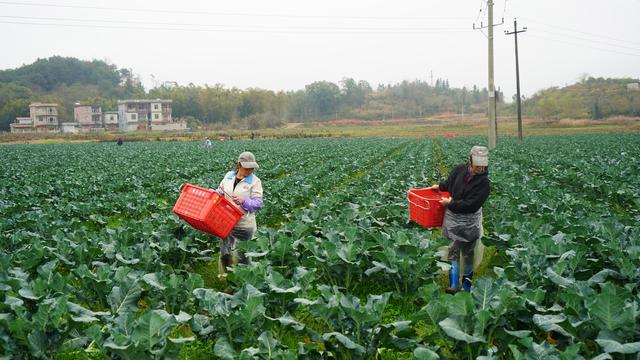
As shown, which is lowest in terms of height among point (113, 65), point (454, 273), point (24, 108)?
point (454, 273)

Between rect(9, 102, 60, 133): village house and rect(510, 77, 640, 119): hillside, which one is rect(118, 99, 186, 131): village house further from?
rect(510, 77, 640, 119): hillside

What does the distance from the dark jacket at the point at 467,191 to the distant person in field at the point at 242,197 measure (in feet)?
7.64

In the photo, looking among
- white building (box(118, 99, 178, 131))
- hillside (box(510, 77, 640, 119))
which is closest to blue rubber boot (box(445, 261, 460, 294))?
white building (box(118, 99, 178, 131))

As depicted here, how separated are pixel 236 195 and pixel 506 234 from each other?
140 inches

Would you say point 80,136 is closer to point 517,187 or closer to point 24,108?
point 24,108

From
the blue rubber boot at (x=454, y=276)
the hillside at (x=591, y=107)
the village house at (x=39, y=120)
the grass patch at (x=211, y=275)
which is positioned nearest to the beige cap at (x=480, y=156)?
the blue rubber boot at (x=454, y=276)

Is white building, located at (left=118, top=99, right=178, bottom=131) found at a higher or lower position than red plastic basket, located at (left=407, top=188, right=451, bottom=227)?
higher

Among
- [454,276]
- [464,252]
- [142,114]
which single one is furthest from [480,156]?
[142,114]

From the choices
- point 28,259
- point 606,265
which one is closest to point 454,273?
point 606,265

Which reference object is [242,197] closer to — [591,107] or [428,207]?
[428,207]

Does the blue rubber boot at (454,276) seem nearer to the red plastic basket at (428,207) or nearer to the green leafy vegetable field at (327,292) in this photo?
the green leafy vegetable field at (327,292)

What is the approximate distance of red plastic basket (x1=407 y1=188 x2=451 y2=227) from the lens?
21.4 ft

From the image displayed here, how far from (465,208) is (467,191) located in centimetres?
20

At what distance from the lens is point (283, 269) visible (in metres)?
6.30
